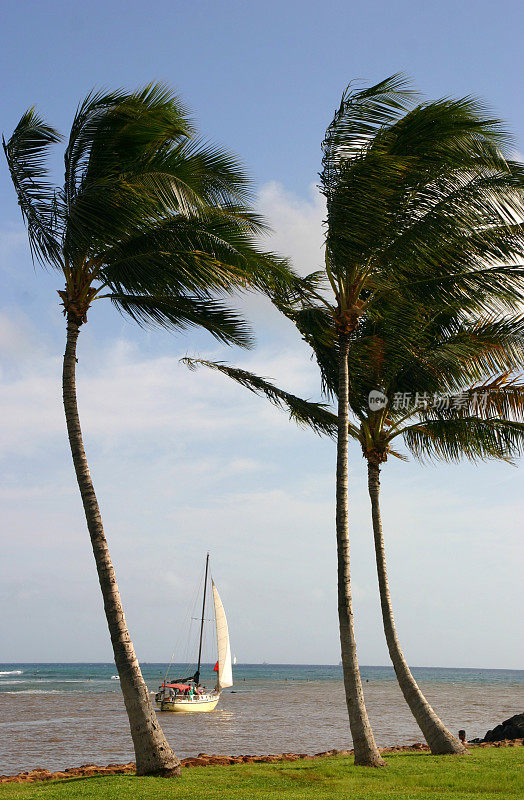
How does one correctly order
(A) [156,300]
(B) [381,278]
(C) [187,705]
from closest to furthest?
(A) [156,300]
(B) [381,278]
(C) [187,705]

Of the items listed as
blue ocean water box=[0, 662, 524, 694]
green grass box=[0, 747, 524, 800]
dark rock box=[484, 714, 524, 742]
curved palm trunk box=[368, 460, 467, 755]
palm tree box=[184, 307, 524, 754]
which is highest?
palm tree box=[184, 307, 524, 754]

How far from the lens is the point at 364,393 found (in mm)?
14641

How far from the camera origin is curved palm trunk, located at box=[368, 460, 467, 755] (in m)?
13.2

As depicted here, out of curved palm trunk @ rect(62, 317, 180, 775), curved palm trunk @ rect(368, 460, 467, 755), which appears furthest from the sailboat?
curved palm trunk @ rect(62, 317, 180, 775)

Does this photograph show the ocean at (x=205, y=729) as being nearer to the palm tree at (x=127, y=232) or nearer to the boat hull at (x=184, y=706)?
the boat hull at (x=184, y=706)

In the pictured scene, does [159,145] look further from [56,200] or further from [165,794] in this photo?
[165,794]

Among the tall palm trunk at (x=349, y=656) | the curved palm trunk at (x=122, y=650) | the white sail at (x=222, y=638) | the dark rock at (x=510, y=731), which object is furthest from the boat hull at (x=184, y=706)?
the curved palm trunk at (x=122, y=650)

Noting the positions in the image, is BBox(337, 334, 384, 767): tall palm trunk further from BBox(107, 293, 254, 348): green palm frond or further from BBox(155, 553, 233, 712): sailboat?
BBox(155, 553, 233, 712): sailboat

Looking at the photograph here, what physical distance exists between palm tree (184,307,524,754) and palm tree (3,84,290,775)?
3.34 m

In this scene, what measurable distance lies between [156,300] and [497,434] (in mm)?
7265

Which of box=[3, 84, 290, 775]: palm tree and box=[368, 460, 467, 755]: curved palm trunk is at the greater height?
box=[3, 84, 290, 775]: palm tree

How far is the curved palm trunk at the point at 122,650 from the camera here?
969 centimetres

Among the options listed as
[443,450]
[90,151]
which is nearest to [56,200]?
[90,151]

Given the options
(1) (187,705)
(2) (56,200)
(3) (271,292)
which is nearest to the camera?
(2) (56,200)
